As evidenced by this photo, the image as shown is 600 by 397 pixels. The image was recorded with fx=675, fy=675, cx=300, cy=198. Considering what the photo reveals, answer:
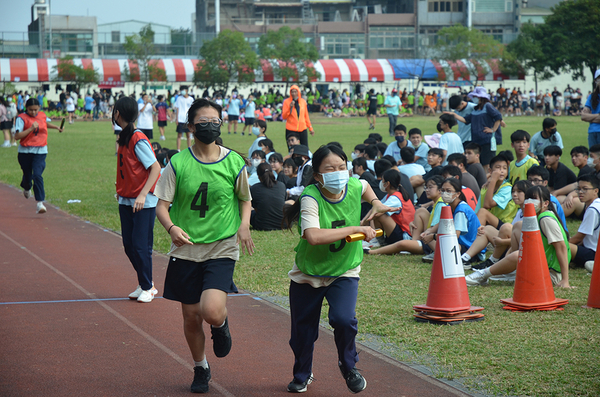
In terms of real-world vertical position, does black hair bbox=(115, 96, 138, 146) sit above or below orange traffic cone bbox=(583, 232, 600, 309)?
above

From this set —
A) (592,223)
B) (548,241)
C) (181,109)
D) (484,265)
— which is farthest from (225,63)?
(548,241)

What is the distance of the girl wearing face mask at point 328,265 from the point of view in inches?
168

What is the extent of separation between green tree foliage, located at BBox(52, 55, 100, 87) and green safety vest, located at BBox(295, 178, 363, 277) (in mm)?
58059

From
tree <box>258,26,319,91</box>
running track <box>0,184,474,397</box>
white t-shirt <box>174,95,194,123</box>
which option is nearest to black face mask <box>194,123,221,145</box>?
running track <box>0,184,474,397</box>

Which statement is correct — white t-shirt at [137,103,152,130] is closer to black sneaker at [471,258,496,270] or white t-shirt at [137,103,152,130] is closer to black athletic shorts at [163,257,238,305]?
black sneaker at [471,258,496,270]

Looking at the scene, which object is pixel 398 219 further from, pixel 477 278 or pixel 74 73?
pixel 74 73

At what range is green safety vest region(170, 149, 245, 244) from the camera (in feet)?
14.6

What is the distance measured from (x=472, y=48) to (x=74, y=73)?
1432 inches

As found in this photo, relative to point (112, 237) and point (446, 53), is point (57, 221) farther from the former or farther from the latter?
point (446, 53)

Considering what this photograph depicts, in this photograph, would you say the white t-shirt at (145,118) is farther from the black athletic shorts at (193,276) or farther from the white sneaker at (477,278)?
the black athletic shorts at (193,276)

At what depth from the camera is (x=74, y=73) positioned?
58562mm

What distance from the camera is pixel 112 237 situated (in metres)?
Answer: 10.6

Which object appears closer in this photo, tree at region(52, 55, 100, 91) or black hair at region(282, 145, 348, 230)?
black hair at region(282, 145, 348, 230)

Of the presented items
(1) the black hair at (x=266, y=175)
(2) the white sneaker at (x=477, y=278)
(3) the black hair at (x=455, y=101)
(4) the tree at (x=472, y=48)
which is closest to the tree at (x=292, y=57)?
(4) the tree at (x=472, y=48)
